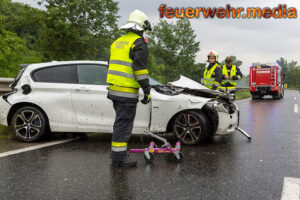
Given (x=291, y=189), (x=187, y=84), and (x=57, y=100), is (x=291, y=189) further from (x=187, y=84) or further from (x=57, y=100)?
(x=57, y=100)

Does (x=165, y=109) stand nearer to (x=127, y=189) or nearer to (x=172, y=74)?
(x=127, y=189)

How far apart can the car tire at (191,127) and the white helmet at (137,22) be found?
5.79 ft

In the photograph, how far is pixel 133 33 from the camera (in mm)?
3902

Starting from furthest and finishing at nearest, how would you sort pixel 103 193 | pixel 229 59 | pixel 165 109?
1. pixel 229 59
2. pixel 165 109
3. pixel 103 193

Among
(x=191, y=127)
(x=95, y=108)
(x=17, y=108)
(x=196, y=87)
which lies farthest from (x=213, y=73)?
(x=17, y=108)

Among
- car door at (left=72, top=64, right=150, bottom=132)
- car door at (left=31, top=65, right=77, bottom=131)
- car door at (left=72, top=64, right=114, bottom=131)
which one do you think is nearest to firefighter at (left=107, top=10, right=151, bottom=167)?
car door at (left=72, top=64, right=150, bottom=132)

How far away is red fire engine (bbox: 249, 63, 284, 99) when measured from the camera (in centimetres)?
2352

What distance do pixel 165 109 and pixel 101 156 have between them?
53.0 inches

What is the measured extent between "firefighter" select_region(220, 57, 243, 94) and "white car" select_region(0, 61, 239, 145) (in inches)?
109

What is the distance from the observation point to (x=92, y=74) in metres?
5.40

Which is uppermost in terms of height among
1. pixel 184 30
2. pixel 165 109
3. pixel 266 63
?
pixel 184 30

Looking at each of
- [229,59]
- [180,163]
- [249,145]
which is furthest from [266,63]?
[180,163]

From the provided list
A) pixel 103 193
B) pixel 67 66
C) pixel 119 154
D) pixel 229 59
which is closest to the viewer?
pixel 103 193

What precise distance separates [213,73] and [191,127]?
224 centimetres
